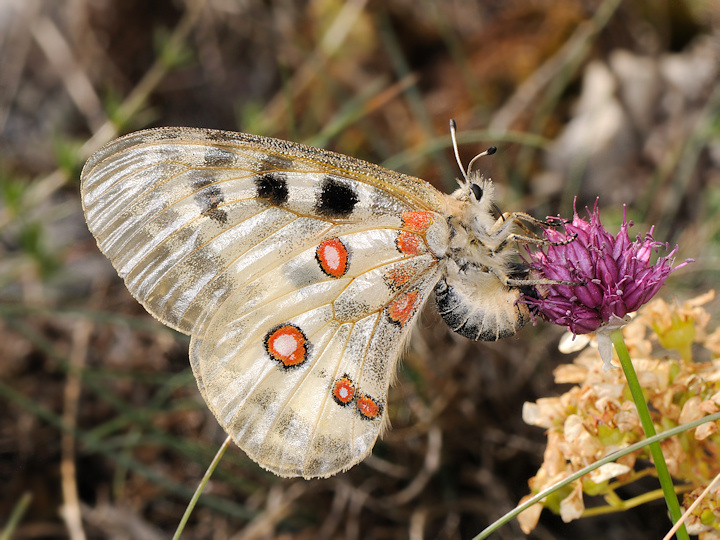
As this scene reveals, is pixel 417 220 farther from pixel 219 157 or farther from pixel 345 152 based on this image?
pixel 345 152

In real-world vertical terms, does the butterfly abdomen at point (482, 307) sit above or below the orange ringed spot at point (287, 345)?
above

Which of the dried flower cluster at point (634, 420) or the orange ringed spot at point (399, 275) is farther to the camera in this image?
the orange ringed spot at point (399, 275)

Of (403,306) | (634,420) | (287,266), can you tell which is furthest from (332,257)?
(634,420)

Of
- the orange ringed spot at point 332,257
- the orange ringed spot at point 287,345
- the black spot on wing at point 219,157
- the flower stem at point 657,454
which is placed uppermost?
the black spot on wing at point 219,157

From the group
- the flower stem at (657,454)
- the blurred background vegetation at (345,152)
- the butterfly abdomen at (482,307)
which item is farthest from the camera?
the blurred background vegetation at (345,152)

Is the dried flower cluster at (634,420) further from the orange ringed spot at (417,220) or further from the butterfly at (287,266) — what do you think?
the orange ringed spot at (417,220)

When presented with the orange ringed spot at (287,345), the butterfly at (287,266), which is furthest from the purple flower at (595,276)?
the orange ringed spot at (287,345)

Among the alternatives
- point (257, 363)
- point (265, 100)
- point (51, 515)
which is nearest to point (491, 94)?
point (265, 100)
